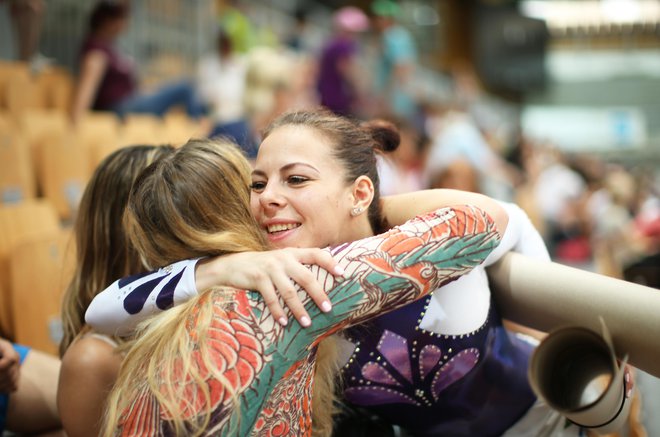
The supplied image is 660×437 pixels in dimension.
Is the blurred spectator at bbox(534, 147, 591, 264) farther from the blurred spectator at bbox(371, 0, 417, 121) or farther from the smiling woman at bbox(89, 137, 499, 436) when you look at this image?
the smiling woman at bbox(89, 137, 499, 436)

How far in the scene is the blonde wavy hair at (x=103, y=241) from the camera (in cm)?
143

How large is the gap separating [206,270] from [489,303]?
1.77ft

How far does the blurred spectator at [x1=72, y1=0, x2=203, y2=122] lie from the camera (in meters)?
4.21

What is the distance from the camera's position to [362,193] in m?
1.30

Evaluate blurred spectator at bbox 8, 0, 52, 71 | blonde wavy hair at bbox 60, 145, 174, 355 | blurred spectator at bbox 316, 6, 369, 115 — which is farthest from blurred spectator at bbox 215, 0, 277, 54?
blonde wavy hair at bbox 60, 145, 174, 355

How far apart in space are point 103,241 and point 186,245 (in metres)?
0.43

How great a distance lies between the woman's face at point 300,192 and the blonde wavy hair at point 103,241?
1.04ft

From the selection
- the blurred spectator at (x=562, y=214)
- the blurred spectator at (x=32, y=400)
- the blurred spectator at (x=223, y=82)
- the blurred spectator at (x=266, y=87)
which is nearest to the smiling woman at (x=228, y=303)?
the blurred spectator at (x=32, y=400)

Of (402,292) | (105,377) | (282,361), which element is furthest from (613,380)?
(105,377)

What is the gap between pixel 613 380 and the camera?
37.3 inches

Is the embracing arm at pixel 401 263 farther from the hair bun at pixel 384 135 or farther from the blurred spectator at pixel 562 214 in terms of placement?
the blurred spectator at pixel 562 214

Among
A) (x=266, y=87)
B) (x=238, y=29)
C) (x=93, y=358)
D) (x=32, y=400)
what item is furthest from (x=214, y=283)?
(x=238, y=29)

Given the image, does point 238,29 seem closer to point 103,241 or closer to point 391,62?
point 391,62

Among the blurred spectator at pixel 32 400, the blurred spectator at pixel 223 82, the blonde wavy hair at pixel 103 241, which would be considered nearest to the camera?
the blonde wavy hair at pixel 103 241
